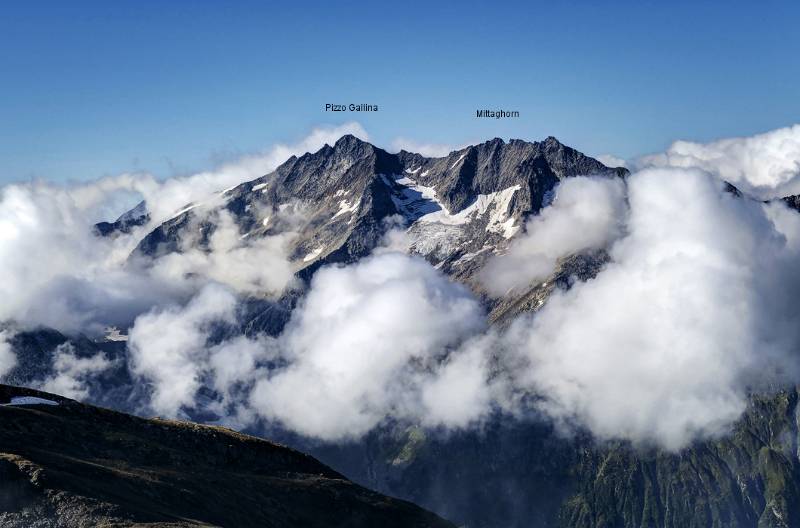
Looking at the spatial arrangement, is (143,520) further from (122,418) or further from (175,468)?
(122,418)

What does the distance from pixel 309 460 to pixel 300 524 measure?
3139cm

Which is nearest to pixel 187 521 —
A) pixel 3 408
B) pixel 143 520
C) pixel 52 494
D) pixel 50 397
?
pixel 143 520

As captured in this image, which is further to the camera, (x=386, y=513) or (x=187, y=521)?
(x=386, y=513)

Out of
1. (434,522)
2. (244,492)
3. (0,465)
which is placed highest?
(0,465)

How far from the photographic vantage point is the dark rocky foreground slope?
411 ft

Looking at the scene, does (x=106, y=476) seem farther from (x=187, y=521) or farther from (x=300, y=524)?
(x=300, y=524)

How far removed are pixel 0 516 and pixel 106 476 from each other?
73.7 feet

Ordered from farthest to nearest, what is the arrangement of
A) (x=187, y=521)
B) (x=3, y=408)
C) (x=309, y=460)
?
(x=309, y=460)
(x=3, y=408)
(x=187, y=521)

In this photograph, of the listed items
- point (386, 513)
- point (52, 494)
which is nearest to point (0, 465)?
point (52, 494)

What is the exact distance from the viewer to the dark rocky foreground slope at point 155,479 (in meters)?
125

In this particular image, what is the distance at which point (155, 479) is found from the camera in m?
149

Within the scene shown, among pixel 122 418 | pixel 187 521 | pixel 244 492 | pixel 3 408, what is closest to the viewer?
pixel 187 521

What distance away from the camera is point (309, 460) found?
7657 inches

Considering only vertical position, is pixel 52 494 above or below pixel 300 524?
above
